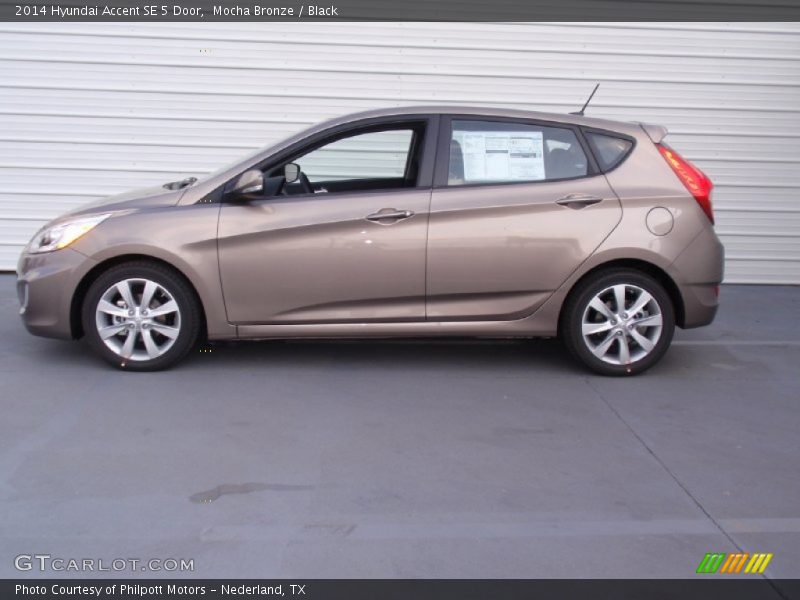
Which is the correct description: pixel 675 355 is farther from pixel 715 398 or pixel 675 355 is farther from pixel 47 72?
pixel 47 72

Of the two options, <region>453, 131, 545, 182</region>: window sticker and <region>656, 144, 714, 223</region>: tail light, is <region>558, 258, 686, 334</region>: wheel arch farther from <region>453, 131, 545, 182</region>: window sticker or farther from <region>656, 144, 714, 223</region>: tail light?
<region>453, 131, 545, 182</region>: window sticker

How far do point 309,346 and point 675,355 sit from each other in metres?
2.49

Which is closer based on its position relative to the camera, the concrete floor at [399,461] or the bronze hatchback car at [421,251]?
the concrete floor at [399,461]

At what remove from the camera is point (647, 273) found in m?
5.82

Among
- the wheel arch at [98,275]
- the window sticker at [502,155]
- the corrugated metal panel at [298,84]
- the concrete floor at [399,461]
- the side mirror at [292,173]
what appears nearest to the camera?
the concrete floor at [399,461]

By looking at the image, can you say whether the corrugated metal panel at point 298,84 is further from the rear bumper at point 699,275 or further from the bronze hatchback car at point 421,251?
the rear bumper at point 699,275

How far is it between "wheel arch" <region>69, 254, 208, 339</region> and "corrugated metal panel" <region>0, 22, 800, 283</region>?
3091 mm

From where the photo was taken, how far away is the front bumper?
18.4ft

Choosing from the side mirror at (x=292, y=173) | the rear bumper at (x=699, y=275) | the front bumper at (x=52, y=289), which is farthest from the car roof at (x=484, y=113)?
the front bumper at (x=52, y=289)

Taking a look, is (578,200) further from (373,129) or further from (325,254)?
(325,254)

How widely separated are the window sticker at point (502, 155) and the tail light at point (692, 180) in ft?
2.57

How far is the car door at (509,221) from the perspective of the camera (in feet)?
18.5

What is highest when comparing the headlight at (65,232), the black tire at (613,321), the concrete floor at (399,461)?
the headlight at (65,232)

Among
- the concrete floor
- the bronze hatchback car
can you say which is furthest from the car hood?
the concrete floor
